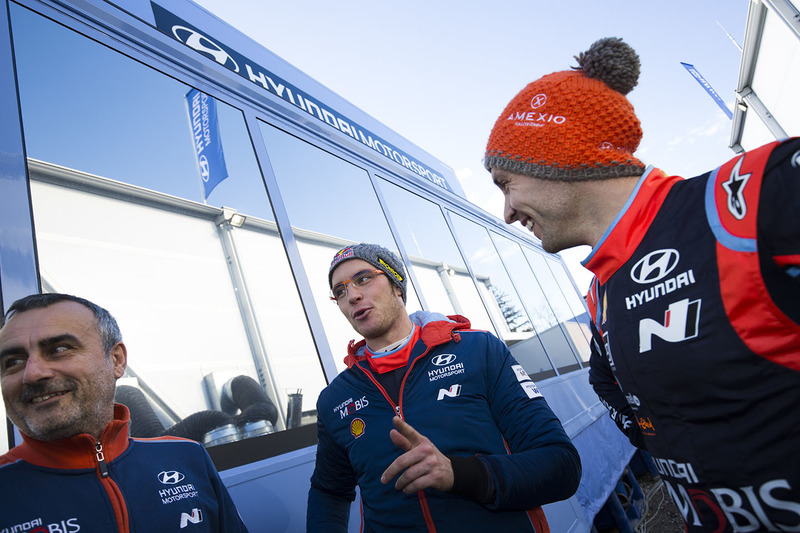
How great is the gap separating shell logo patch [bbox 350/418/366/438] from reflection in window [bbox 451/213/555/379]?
9.70 feet

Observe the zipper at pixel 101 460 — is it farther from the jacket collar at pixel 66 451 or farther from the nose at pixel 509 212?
the nose at pixel 509 212

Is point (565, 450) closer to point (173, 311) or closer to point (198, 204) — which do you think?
point (173, 311)

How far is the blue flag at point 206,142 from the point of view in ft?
6.90

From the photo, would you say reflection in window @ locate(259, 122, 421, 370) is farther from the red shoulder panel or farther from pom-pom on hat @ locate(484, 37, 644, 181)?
the red shoulder panel

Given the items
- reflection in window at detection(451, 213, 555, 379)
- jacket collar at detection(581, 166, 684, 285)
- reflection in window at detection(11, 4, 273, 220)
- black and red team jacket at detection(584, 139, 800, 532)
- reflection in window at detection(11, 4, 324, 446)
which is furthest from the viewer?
reflection in window at detection(451, 213, 555, 379)

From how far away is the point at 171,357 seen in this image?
1587mm

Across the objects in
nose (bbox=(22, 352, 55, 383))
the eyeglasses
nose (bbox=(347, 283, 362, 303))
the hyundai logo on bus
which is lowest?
nose (bbox=(22, 352, 55, 383))

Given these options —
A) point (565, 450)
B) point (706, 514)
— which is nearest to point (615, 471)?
point (565, 450)

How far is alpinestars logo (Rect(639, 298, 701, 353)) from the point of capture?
2.75ft

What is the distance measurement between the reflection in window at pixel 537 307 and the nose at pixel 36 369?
4.82m

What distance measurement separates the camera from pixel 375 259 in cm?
196

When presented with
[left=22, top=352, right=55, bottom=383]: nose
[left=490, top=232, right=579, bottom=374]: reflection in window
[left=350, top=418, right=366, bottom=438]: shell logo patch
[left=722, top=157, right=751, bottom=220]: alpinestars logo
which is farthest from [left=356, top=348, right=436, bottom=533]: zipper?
[left=490, top=232, right=579, bottom=374]: reflection in window

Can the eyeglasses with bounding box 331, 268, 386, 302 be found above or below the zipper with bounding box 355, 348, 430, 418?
above

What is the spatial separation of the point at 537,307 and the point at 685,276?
17.3ft
